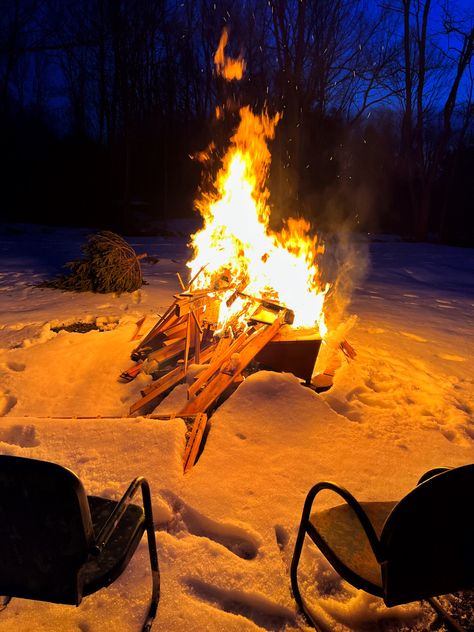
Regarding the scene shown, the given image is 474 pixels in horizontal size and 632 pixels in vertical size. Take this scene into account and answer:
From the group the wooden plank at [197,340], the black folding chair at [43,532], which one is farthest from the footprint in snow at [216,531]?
the wooden plank at [197,340]

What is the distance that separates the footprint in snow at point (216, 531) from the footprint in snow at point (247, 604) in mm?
291

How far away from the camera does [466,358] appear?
18.2 feet

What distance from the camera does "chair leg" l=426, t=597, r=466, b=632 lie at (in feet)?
6.72

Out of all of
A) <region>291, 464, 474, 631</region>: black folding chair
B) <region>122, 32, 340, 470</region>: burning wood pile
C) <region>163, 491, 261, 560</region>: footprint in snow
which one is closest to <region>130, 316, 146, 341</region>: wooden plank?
<region>122, 32, 340, 470</region>: burning wood pile

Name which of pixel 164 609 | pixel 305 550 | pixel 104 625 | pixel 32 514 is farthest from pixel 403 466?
pixel 32 514

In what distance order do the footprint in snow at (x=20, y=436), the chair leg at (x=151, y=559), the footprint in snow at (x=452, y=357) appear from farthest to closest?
the footprint in snow at (x=452, y=357)
the footprint in snow at (x=20, y=436)
the chair leg at (x=151, y=559)

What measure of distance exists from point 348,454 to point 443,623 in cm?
132

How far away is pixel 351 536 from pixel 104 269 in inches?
260

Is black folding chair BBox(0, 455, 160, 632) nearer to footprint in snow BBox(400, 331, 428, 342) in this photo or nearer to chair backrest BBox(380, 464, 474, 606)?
chair backrest BBox(380, 464, 474, 606)

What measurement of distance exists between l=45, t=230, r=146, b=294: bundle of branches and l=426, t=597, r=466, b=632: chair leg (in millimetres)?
6632

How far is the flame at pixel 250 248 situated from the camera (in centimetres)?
569

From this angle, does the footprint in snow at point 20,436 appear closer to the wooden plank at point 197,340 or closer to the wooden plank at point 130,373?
the wooden plank at point 130,373

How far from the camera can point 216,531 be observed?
2.62 m

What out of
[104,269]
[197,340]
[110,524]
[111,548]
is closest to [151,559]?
[111,548]
